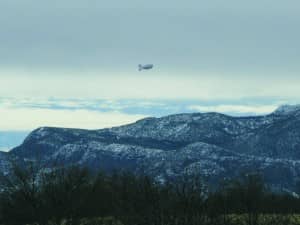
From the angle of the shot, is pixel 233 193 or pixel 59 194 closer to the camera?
pixel 59 194

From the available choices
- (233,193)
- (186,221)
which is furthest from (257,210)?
(186,221)

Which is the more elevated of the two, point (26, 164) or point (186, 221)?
point (26, 164)

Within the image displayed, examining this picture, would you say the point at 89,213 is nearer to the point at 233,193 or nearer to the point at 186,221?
the point at 233,193

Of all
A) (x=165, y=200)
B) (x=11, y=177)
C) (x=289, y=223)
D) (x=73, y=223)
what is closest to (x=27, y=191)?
(x=11, y=177)

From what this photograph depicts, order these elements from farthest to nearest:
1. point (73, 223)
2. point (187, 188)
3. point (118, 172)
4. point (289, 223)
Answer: point (118, 172) → point (289, 223) → point (73, 223) → point (187, 188)

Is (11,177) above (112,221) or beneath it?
above

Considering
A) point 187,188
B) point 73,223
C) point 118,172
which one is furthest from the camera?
point 118,172

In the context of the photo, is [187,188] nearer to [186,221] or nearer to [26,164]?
[186,221]

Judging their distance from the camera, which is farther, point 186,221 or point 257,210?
point 257,210
